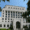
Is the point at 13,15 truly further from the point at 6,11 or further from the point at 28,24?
the point at 28,24

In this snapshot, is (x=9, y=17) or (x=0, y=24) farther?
(x=9, y=17)

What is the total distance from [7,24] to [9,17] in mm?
5724

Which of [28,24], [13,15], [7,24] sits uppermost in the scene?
[13,15]

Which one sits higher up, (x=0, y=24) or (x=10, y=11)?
(x=10, y=11)

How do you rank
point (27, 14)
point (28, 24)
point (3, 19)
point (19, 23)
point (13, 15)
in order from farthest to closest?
point (13, 15) → point (3, 19) → point (19, 23) → point (28, 24) → point (27, 14)

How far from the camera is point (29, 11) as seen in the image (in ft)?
47.1

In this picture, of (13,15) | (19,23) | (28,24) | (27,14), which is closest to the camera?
(27,14)

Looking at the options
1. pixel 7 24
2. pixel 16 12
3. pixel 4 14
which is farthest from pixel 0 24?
pixel 16 12

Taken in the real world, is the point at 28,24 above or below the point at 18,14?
below

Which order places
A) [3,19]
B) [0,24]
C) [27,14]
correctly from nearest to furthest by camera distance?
[27,14]
[0,24]
[3,19]

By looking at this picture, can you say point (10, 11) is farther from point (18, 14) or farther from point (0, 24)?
point (0, 24)

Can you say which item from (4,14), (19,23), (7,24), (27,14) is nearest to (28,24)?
(19,23)

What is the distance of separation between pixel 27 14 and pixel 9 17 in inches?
661

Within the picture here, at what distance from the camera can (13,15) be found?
30750mm
